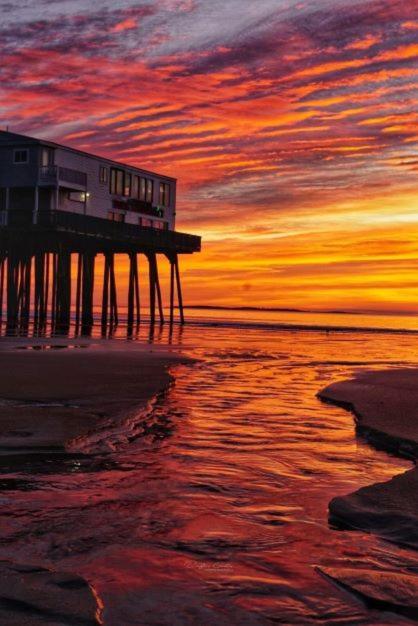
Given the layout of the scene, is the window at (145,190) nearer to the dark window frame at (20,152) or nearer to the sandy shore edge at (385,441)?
the dark window frame at (20,152)

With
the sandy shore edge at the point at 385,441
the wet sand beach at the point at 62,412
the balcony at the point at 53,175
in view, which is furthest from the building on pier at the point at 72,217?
the sandy shore edge at the point at 385,441

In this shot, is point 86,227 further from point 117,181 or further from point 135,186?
point 135,186

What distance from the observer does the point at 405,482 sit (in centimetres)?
679

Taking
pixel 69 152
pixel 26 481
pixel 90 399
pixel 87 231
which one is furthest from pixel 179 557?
pixel 69 152

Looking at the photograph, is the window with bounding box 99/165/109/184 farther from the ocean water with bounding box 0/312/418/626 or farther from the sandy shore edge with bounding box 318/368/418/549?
the ocean water with bounding box 0/312/418/626

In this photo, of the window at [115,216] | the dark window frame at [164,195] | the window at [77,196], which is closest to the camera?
the window at [77,196]

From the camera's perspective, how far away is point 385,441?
9195mm

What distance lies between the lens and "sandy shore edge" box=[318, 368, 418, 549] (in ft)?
18.9

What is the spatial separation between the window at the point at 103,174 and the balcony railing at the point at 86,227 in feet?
12.0

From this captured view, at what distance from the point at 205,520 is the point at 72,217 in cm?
3715

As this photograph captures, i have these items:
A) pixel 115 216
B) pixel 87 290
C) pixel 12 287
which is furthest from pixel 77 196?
pixel 12 287

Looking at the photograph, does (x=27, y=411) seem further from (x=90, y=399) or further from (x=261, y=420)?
(x=261, y=420)

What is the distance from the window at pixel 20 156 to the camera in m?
42.2

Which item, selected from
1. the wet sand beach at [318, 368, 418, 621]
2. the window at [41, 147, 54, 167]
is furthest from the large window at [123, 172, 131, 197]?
the wet sand beach at [318, 368, 418, 621]
